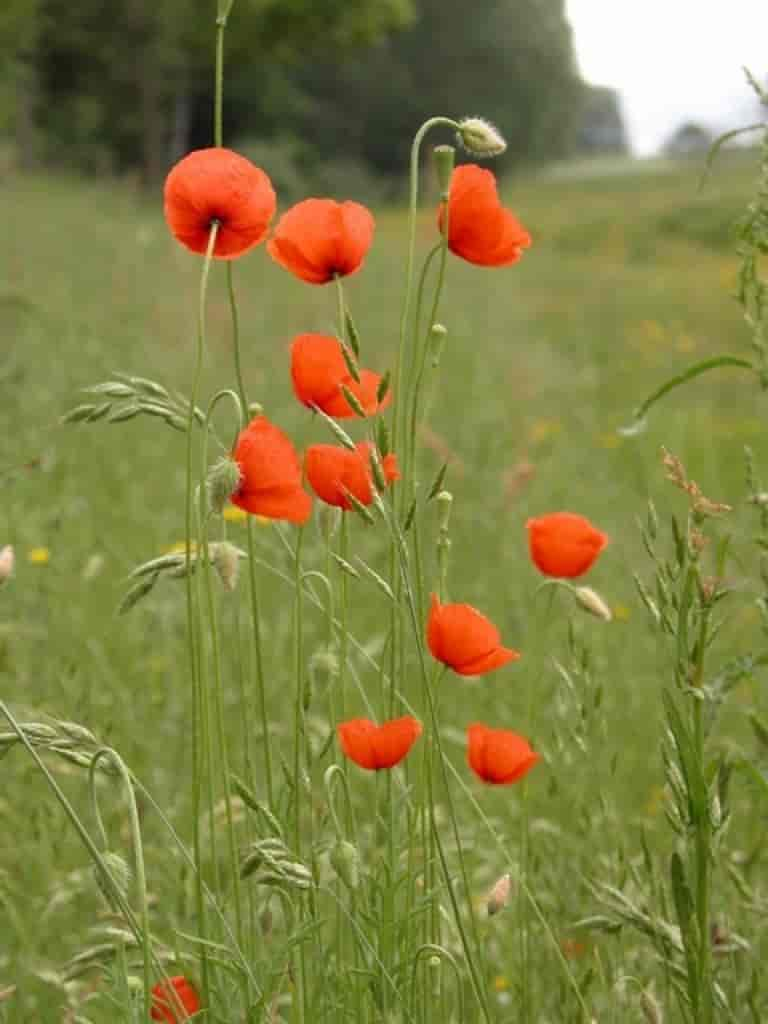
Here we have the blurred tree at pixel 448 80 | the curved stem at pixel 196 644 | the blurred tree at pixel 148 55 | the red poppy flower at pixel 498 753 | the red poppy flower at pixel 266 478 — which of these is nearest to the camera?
the curved stem at pixel 196 644

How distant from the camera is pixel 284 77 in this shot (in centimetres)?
2795

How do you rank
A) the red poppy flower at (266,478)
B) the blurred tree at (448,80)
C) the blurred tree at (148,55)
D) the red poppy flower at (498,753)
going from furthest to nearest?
the blurred tree at (448,80) < the blurred tree at (148,55) < the red poppy flower at (498,753) < the red poppy flower at (266,478)

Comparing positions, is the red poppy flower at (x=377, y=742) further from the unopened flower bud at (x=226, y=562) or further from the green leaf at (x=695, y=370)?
the green leaf at (x=695, y=370)

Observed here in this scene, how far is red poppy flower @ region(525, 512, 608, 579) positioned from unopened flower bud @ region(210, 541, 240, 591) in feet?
1.02

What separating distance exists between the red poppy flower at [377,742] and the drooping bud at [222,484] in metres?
0.19

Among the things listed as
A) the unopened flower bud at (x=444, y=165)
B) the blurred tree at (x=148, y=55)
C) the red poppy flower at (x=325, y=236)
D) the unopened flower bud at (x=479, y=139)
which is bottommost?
the red poppy flower at (x=325, y=236)

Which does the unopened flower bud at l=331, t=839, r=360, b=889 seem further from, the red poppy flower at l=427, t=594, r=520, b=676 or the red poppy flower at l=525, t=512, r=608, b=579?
the red poppy flower at l=525, t=512, r=608, b=579

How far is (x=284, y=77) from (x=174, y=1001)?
28.3m

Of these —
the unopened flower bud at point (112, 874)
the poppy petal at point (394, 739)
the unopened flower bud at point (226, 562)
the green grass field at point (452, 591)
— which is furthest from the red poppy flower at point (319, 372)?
the unopened flower bud at point (112, 874)

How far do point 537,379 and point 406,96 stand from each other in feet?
89.3

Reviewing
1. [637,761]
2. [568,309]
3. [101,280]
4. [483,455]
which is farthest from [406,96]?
[637,761]

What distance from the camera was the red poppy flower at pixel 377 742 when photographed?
1.06 meters

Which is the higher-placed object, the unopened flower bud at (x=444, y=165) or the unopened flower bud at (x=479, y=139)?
the unopened flower bud at (x=479, y=139)

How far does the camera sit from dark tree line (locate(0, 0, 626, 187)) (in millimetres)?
20906
